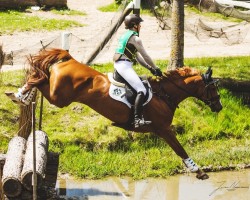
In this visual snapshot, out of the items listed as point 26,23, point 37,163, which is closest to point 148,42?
point 26,23

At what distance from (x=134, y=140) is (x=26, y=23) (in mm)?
10950

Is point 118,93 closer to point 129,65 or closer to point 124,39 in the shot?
point 129,65

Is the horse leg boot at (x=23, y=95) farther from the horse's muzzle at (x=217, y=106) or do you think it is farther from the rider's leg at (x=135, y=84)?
the horse's muzzle at (x=217, y=106)

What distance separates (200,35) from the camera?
51.2ft

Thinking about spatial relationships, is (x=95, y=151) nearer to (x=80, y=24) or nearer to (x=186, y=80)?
(x=186, y=80)

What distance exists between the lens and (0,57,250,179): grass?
40.7 feet

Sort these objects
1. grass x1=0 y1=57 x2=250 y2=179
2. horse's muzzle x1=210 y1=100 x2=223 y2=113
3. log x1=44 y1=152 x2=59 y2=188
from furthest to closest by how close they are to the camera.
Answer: grass x1=0 y1=57 x2=250 y2=179 → log x1=44 y1=152 x2=59 y2=188 → horse's muzzle x1=210 y1=100 x2=223 y2=113

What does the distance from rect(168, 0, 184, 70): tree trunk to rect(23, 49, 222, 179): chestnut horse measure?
4.59m

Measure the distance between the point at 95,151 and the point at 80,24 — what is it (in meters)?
11.5

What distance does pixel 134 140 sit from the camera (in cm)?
1332

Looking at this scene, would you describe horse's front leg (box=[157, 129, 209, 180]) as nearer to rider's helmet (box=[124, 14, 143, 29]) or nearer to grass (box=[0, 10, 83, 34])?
rider's helmet (box=[124, 14, 143, 29])

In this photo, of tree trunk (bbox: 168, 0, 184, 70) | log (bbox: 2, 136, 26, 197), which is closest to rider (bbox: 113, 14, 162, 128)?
log (bbox: 2, 136, 26, 197)

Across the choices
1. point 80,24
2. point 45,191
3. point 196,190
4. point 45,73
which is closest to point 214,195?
point 196,190

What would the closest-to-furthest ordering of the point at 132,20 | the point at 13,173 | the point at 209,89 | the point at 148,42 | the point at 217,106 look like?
the point at 132,20, the point at 13,173, the point at 209,89, the point at 217,106, the point at 148,42
